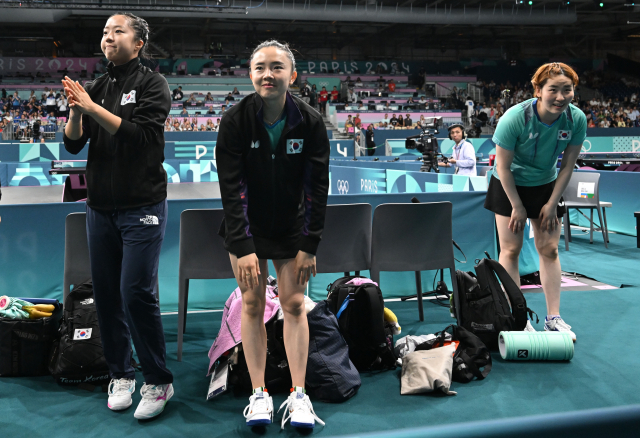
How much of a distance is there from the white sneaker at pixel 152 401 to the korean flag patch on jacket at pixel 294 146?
1271mm

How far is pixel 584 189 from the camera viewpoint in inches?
269

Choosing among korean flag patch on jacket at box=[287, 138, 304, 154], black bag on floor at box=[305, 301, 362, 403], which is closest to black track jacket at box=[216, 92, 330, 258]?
→ korean flag patch on jacket at box=[287, 138, 304, 154]

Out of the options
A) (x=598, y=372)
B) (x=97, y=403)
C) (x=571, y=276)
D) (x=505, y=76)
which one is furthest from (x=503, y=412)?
(x=505, y=76)

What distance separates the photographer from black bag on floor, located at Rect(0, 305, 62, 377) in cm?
289

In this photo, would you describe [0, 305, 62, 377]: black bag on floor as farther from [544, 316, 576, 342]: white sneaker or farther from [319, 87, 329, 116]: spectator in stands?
[319, 87, 329, 116]: spectator in stands

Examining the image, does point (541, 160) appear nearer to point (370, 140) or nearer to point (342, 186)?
point (342, 186)

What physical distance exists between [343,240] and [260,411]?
1.58 m

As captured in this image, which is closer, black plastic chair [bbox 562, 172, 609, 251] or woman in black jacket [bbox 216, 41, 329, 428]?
woman in black jacket [bbox 216, 41, 329, 428]

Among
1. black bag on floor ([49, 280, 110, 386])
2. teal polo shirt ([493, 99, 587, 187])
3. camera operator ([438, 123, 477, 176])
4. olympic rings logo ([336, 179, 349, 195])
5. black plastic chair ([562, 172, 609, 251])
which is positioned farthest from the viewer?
olympic rings logo ([336, 179, 349, 195])

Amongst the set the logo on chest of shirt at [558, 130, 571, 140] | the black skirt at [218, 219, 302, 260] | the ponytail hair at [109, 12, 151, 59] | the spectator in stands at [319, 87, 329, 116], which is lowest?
the black skirt at [218, 219, 302, 260]

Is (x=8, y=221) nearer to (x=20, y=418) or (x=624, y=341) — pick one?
(x=20, y=418)

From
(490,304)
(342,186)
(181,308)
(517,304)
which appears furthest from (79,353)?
(342,186)

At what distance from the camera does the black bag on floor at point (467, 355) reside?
283 cm

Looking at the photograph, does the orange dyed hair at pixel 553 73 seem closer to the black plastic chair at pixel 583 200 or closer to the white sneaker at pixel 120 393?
the white sneaker at pixel 120 393
